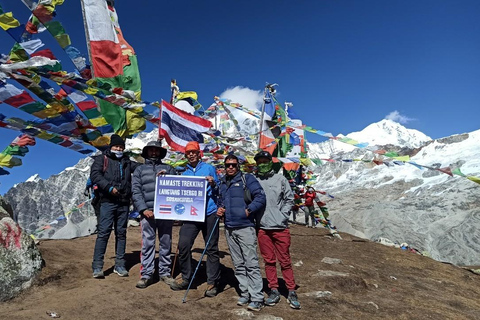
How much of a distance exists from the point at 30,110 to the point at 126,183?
2193 millimetres

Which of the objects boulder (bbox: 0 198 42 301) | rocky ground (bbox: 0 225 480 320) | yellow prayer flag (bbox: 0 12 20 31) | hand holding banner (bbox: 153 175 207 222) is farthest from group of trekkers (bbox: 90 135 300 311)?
yellow prayer flag (bbox: 0 12 20 31)

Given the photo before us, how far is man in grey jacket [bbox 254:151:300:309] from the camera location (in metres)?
4.78

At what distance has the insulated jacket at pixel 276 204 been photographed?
15.8 feet

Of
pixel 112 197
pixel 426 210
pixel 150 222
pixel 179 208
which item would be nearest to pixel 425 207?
pixel 426 210

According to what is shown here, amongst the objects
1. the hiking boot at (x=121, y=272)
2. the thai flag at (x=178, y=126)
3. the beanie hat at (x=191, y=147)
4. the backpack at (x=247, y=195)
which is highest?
the thai flag at (x=178, y=126)

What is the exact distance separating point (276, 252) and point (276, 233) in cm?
32

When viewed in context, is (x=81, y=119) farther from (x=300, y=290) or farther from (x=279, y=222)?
(x=300, y=290)

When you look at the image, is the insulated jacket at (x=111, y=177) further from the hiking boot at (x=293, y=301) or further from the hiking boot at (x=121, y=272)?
the hiking boot at (x=293, y=301)

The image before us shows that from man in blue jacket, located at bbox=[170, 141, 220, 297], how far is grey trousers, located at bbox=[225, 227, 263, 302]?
1.04 ft

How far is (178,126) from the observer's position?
7668 mm

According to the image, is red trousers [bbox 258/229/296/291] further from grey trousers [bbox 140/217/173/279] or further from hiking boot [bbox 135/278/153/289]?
hiking boot [bbox 135/278/153/289]

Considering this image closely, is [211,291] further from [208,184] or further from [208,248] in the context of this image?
[208,184]

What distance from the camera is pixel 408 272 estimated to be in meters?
8.59

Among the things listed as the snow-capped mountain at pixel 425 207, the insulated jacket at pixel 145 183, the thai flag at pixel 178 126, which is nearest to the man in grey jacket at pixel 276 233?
the insulated jacket at pixel 145 183
